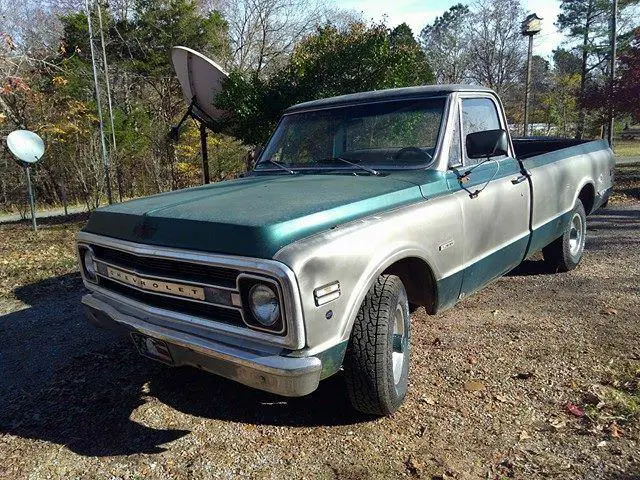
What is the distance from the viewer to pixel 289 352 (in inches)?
91.5

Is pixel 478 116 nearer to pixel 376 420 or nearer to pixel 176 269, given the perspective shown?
pixel 376 420

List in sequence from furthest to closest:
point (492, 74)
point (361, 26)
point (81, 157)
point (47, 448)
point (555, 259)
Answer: point (492, 74), point (81, 157), point (361, 26), point (555, 259), point (47, 448)

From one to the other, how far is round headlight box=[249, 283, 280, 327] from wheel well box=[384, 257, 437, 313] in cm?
99

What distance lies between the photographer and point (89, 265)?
3.42 m

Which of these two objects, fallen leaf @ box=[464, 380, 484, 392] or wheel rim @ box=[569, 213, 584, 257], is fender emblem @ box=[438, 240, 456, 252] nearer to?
fallen leaf @ box=[464, 380, 484, 392]

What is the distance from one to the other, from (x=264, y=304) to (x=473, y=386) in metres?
1.68

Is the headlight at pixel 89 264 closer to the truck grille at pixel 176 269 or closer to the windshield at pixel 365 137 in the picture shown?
the truck grille at pixel 176 269

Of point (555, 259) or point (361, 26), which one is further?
point (361, 26)

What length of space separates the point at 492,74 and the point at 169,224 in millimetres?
36062

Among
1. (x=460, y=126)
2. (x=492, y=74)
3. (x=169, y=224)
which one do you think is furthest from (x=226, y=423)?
(x=492, y=74)

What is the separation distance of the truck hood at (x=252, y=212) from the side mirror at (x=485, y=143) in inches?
27.4

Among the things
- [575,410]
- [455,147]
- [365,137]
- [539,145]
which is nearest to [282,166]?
[365,137]

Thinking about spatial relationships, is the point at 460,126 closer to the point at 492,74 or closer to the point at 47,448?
the point at 47,448

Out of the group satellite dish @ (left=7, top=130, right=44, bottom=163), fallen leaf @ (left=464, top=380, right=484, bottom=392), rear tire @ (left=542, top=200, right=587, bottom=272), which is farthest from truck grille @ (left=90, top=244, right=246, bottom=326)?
satellite dish @ (left=7, top=130, right=44, bottom=163)
